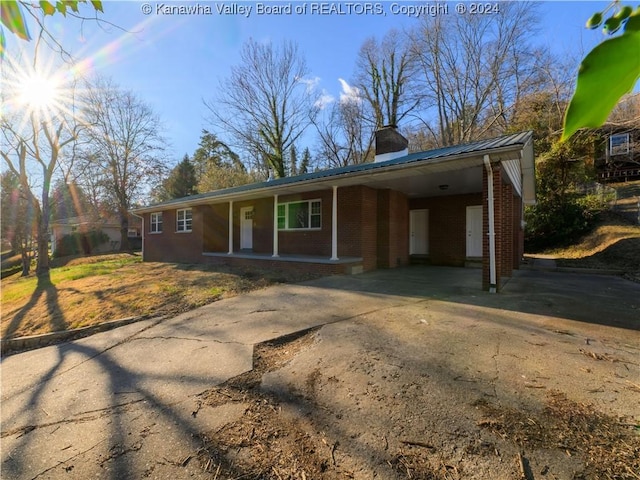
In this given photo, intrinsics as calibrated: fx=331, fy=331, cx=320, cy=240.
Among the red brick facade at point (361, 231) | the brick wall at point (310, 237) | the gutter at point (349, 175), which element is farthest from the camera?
the brick wall at point (310, 237)

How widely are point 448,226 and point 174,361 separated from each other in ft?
36.0

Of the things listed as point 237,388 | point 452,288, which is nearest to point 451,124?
point 452,288

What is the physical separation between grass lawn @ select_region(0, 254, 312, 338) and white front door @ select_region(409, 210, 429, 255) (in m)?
6.14

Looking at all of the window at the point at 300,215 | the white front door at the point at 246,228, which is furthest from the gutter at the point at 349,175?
the white front door at the point at 246,228

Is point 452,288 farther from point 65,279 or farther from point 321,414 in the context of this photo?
point 65,279

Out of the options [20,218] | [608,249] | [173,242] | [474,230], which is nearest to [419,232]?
[474,230]

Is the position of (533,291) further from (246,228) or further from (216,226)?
(216,226)

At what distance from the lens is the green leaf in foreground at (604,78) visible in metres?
0.41

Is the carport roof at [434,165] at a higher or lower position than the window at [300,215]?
higher

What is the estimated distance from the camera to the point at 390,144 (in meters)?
12.2

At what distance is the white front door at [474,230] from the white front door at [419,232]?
63.2 inches

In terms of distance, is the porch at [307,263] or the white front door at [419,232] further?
the white front door at [419,232]

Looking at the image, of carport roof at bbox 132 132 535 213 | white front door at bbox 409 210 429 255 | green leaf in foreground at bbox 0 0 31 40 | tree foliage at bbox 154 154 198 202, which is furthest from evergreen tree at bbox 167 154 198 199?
green leaf in foreground at bbox 0 0 31 40

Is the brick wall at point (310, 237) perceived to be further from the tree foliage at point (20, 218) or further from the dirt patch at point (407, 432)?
the tree foliage at point (20, 218)
